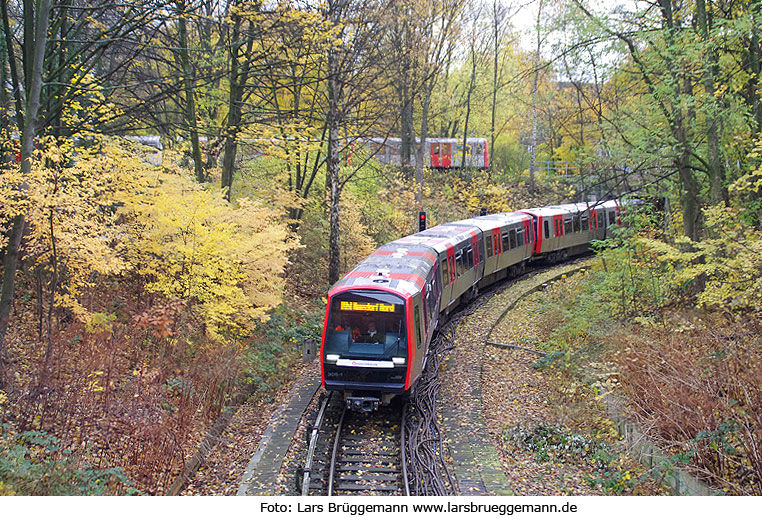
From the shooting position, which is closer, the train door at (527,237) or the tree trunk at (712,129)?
the tree trunk at (712,129)

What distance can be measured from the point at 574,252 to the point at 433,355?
15.2 meters

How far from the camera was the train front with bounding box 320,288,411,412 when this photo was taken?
10445 millimetres

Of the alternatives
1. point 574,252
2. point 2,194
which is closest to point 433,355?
point 2,194

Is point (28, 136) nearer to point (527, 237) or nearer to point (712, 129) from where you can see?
point (712, 129)

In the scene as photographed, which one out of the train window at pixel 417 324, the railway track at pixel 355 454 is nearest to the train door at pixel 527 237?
the train window at pixel 417 324

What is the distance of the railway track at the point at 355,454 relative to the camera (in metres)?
8.55

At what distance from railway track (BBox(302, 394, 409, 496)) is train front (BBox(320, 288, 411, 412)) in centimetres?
44

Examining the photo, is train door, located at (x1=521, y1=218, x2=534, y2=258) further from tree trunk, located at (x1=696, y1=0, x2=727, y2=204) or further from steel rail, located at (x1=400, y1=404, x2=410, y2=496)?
steel rail, located at (x1=400, y1=404, x2=410, y2=496)

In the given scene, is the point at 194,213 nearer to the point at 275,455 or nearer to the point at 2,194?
the point at 2,194

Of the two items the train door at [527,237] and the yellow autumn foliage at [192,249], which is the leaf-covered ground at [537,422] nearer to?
the yellow autumn foliage at [192,249]

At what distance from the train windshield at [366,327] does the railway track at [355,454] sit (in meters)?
1.21

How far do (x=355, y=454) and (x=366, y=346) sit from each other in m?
1.90

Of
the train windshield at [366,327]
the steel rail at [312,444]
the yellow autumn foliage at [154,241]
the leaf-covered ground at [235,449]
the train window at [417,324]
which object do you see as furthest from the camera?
the train window at [417,324]

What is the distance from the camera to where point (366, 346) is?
35.1 ft
